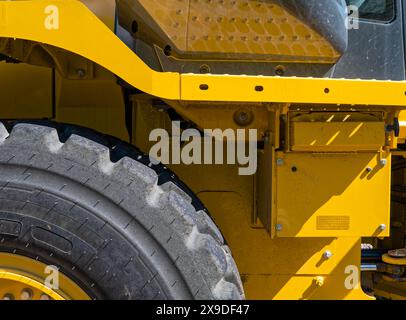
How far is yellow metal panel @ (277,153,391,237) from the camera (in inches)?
101

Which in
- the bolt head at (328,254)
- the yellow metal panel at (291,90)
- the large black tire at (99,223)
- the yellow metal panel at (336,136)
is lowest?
the bolt head at (328,254)

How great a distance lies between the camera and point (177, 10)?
7.50ft

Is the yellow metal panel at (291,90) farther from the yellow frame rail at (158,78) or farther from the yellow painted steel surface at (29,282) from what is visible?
the yellow painted steel surface at (29,282)

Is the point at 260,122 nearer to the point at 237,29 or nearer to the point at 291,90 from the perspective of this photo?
the point at 291,90

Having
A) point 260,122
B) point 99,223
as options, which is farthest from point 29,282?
point 260,122

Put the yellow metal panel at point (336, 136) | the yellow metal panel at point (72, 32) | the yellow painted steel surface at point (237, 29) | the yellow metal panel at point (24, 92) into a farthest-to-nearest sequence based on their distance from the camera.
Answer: the yellow metal panel at point (24, 92)
the yellow metal panel at point (336, 136)
the yellow painted steel surface at point (237, 29)
the yellow metal panel at point (72, 32)

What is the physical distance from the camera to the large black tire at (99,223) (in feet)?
7.09

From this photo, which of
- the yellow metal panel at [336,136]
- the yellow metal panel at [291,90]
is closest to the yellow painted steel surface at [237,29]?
the yellow metal panel at [291,90]

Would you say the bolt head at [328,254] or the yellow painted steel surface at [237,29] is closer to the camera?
the yellow painted steel surface at [237,29]

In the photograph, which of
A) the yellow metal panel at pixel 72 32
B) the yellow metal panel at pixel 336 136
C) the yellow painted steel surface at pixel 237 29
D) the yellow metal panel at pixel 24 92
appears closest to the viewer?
the yellow metal panel at pixel 72 32

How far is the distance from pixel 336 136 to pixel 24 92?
154 centimetres

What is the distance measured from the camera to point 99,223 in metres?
2.17

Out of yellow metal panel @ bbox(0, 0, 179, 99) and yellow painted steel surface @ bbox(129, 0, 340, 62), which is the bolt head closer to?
yellow painted steel surface @ bbox(129, 0, 340, 62)
